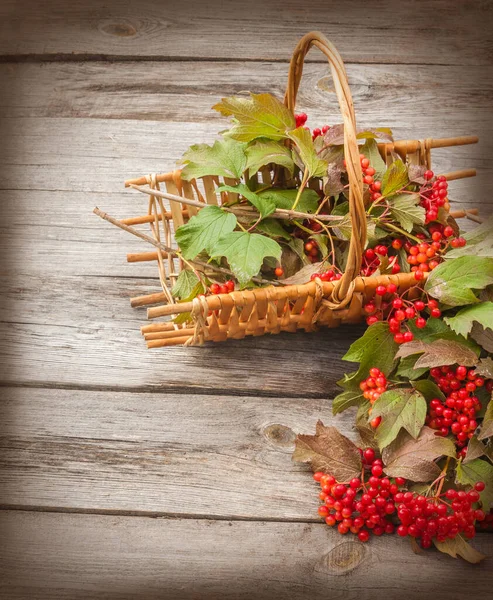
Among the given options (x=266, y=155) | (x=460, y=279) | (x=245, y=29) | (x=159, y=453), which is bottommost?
(x=159, y=453)

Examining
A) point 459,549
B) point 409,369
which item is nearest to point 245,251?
point 409,369

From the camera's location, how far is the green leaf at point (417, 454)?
35.1 inches

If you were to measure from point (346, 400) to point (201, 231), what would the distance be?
1.01 feet

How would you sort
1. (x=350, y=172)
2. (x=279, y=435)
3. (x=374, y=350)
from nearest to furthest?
(x=350, y=172)
(x=374, y=350)
(x=279, y=435)

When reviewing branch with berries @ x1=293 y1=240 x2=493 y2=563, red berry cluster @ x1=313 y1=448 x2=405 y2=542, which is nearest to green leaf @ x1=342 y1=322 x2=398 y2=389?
branch with berries @ x1=293 y1=240 x2=493 y2=563

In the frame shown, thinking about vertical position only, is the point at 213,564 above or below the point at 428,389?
below

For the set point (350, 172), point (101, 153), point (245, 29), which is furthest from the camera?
point (245, 29)

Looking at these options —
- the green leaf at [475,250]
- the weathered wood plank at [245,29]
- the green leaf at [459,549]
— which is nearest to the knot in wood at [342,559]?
the green leaf at [459,549]

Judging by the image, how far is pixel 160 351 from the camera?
1101 mm

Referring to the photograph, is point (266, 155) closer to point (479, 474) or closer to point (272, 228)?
point (272, 228)

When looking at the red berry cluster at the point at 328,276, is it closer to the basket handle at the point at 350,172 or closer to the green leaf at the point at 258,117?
the basket handle at the point at 350,172

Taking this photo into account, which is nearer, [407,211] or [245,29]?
[407,211]

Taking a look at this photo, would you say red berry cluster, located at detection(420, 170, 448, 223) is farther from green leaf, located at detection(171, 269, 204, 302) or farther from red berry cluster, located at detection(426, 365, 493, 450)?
green leaf, located at detection(171, 269, 204, 302)

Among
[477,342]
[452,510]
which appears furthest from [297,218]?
[452,510]
